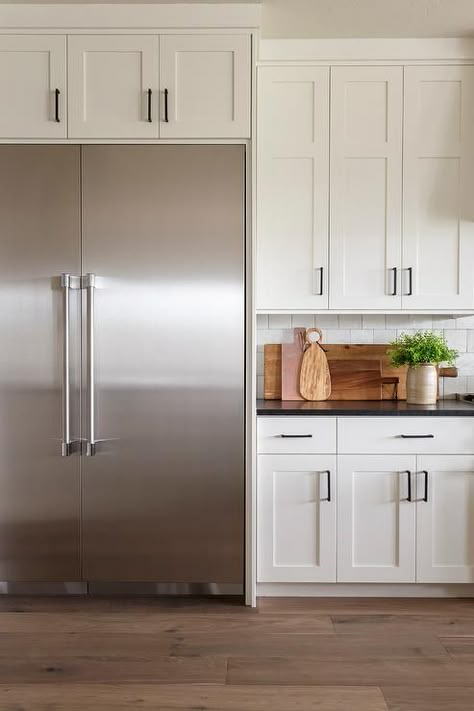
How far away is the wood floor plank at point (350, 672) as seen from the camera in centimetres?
210

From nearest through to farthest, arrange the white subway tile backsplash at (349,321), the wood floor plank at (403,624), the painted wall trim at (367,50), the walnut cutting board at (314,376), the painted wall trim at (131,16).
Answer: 1. the wood floor plank at (403,624)
2. the painted wall trim at (131,16)
3. the painted wall trim at (367,50)
4. the walnut cutting board at (314,376)
5. the white subway tile backsplash at (349,321)

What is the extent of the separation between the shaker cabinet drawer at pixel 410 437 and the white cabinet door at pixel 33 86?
186 centimetres

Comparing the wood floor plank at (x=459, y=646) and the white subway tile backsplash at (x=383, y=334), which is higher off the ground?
the white subway tile backsplash at (x=383, y=334)

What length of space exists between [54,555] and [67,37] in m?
2.30

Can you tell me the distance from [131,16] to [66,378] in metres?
1.61

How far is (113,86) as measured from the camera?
2.64m

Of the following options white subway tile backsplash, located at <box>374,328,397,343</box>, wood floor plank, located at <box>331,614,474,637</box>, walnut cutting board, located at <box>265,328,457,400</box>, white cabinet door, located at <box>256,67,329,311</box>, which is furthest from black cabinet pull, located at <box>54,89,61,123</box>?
wood floor plank, located at <box>331,614,474,637</box>

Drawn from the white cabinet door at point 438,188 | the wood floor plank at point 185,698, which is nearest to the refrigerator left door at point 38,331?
the wood floor plank at point 185,698

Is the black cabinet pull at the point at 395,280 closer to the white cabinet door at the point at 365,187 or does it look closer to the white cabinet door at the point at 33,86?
the white cabinet door at the point at 365,187

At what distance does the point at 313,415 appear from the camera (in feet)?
9.02

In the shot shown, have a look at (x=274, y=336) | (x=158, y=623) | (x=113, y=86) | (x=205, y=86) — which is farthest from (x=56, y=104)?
(x=158, y=623)

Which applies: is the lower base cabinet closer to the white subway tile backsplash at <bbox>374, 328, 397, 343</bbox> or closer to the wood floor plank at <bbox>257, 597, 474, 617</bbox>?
the wood floor plank at <bbox>257, 597, 474, 617</bbox>

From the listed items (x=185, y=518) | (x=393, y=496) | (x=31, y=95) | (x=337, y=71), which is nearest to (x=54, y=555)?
(x=185, y=518)

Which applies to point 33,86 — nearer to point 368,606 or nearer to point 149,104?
point 149,104
